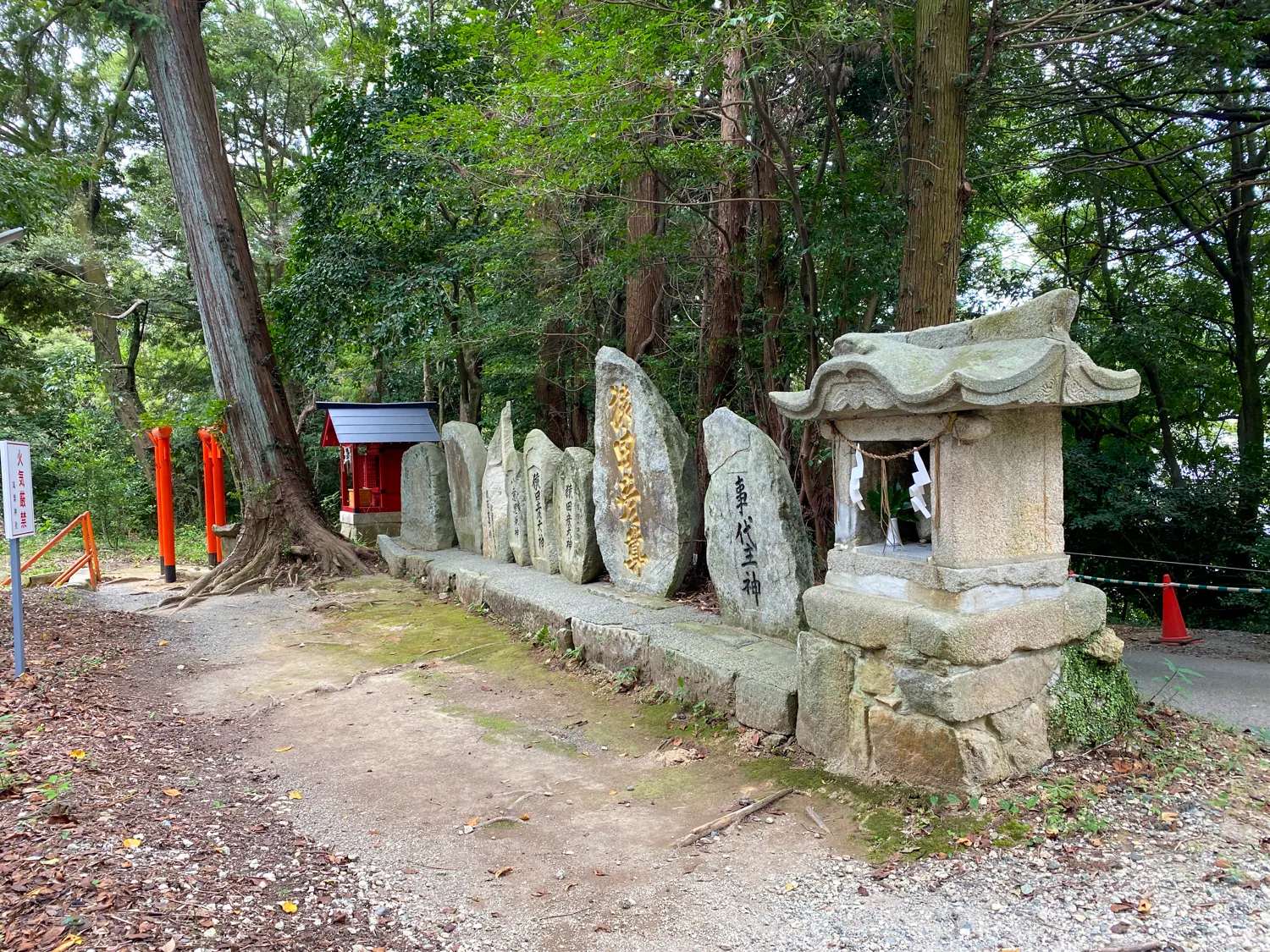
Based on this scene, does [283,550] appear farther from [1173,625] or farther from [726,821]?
[1173,625]

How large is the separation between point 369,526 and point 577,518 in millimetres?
6066

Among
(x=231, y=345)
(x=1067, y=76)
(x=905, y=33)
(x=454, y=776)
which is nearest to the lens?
(x=454, y=776)

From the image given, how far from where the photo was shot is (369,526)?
12508mm

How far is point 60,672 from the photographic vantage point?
5.88 metres

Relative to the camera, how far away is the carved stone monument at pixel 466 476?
971cm

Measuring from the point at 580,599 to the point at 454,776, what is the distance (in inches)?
106

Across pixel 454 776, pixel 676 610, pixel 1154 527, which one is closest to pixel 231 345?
pixel 676 610

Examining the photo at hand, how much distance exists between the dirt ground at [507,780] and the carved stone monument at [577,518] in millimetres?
987

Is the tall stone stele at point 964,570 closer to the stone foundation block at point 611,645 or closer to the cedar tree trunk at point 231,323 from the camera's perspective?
the stone foundation block at point 611,645

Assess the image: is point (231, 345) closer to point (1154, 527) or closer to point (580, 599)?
point (580, 599)

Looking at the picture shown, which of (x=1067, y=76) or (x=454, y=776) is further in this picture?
(x=1067, y=76)

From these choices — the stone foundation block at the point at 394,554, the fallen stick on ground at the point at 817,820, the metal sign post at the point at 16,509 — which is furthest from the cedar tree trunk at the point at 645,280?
the fallen stick on ground at the point at 817,820

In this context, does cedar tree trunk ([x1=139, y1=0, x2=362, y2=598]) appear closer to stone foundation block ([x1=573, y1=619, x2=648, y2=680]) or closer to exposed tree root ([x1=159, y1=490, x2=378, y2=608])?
exposed tree root ([x1=159, y1=490, x2=378, y2=608])

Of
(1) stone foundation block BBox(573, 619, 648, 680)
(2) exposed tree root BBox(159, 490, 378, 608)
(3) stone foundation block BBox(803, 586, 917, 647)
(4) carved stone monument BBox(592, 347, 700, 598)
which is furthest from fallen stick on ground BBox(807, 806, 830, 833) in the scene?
(2) exposed tree root BBox(159, 490, 378, 608)
